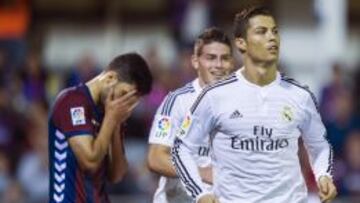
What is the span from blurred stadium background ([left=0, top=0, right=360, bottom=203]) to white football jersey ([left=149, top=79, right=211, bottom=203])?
2203 millimetres

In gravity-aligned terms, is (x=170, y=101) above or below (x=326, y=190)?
above

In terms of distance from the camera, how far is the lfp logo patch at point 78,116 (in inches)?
379

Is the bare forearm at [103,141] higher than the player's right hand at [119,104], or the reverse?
the player's right hand at [119,104]

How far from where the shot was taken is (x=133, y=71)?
9820mm

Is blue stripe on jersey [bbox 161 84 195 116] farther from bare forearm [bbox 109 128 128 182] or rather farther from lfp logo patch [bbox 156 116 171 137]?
bare forearm [bbox 109 128 128 182]

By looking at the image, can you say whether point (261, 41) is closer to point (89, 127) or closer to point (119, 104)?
point (119, 104)

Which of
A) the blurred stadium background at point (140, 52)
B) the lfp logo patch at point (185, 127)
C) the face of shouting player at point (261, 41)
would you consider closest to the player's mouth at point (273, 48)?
the face of shouting player at point (261, 41)

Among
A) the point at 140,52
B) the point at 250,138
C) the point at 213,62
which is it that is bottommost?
the point at 140,52

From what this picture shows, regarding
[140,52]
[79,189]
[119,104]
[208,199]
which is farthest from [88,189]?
[140,52]

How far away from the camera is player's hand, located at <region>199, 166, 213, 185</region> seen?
9.60 m

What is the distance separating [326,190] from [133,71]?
5.64 ft

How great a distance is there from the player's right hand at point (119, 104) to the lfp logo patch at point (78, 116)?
0.17 meters

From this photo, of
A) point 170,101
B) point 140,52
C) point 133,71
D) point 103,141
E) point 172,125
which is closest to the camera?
point 103,141

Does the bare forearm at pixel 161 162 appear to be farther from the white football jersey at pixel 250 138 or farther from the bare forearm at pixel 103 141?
the white football jersey at pixel 250 138
